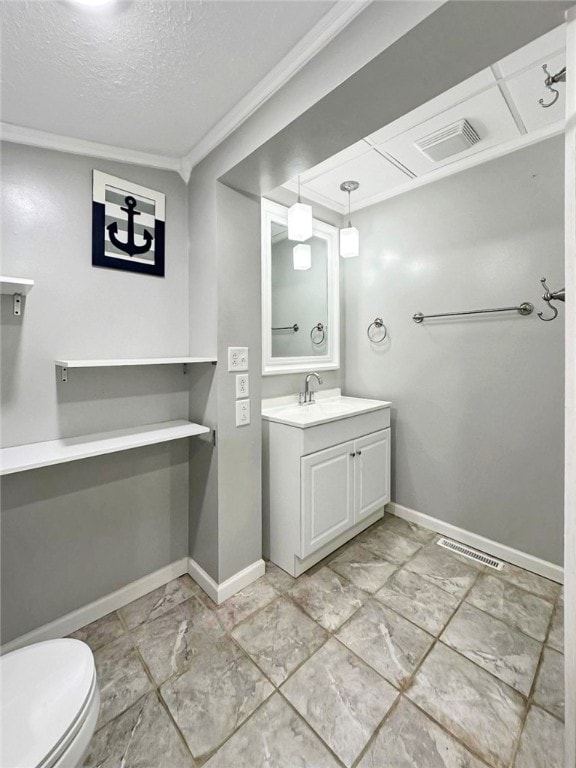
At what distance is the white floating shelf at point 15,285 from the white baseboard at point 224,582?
161cm

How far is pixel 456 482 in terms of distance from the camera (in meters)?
2.28

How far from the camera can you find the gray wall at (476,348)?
190cm

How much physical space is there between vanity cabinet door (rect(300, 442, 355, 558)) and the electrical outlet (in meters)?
0.49

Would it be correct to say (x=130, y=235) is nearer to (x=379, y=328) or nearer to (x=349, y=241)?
(x=349, y=241)

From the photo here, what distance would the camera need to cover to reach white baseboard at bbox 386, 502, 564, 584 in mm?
1925

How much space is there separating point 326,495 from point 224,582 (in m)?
0.72

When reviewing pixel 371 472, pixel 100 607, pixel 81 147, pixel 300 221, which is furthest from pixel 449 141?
pixel 100 607

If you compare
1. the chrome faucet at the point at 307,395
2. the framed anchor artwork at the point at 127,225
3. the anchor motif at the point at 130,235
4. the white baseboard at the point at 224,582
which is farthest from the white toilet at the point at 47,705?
the chrome faucet at the point at 307,395

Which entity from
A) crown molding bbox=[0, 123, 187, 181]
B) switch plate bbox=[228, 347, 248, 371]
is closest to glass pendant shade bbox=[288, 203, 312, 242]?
crown molding bbox=[0, 123, 187, 181]

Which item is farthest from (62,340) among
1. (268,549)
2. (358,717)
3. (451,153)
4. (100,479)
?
(451,153)

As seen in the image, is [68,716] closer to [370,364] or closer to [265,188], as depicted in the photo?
[265,188]

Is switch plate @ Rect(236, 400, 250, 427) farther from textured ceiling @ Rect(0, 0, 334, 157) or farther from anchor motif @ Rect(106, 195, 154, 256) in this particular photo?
textured ceiling @ Rect(0, 0, 334, 157)

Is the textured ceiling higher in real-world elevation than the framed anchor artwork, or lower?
higher

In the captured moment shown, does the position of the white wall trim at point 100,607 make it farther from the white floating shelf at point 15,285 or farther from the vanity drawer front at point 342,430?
the white floating shelf at point 15,285
